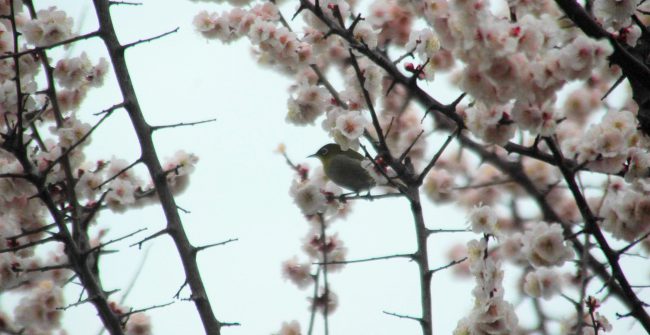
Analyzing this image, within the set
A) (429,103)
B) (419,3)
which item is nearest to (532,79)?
(429,103)

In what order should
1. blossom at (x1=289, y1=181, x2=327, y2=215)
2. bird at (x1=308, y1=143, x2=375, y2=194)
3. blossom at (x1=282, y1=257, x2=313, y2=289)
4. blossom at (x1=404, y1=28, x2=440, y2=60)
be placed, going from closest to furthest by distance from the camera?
1. blossom at (x1=404, y1=28, x2=440, y2=60)
2. blossom at (x1=289, y1=181, x2=327, y2=215)
3. blossom at (x1=282, y1=257, x2=313, y2=289)
4. bird at (x1=308, y1=143, x2=375, y2=194)

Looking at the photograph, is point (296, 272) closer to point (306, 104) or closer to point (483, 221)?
point (306, 104)

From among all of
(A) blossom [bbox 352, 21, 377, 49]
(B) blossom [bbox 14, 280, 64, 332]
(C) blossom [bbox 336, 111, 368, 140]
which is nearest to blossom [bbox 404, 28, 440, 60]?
(A) blossom [bbox 352, 21, 377, 49]

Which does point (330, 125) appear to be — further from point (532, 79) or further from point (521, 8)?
point (532, 79)

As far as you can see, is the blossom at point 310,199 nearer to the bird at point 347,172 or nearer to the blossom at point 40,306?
the blossom at point 40,306

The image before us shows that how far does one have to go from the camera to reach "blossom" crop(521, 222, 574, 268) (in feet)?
9.20

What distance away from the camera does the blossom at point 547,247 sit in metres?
2.80

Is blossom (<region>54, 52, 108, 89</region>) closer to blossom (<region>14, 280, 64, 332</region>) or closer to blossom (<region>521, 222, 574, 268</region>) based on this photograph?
blossom (<region>14, 280, 64, 332</region>)

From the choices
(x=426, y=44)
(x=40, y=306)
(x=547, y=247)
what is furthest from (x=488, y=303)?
(x=40, y=306)

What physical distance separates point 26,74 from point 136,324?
164 centimetres

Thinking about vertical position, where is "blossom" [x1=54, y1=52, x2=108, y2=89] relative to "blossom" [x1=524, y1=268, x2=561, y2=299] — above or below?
above

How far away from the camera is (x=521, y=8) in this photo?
3.62 metres

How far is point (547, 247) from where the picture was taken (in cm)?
283

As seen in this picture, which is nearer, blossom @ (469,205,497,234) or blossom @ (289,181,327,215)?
blossom @ (469,205,497,234)
